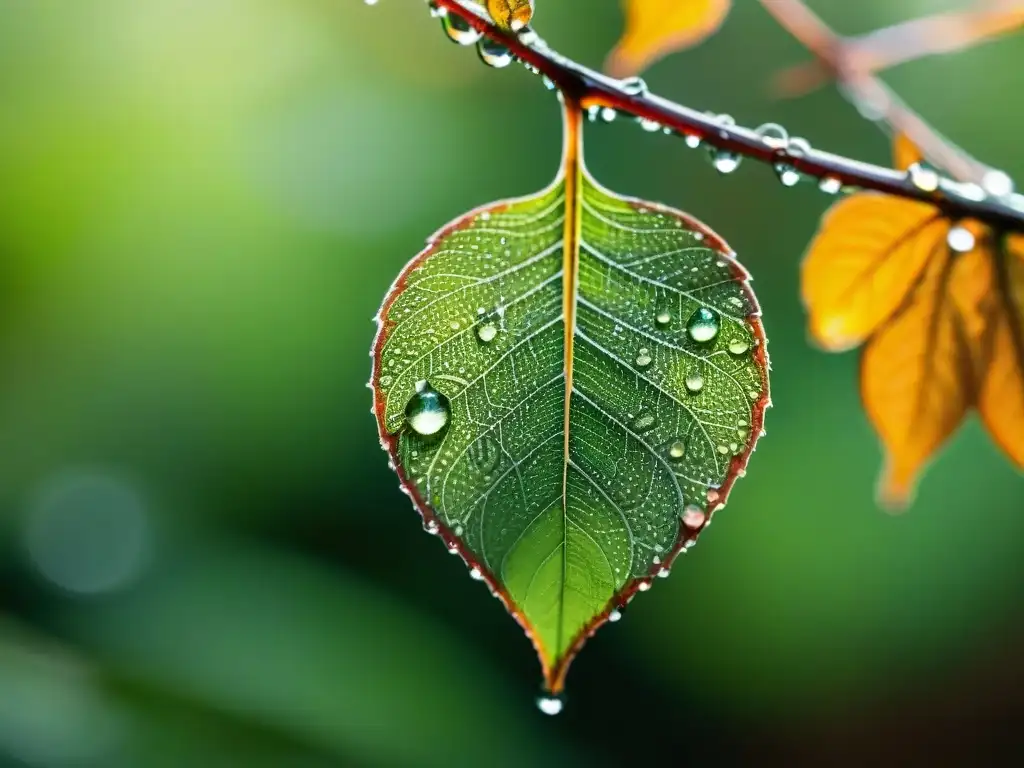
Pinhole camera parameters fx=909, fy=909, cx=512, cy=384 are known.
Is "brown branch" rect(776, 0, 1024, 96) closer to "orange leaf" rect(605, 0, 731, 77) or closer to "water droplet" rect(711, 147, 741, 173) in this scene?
"orange leaf" rect(605, 0, 731, 77)

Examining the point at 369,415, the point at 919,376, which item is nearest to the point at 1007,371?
the point at 919,376

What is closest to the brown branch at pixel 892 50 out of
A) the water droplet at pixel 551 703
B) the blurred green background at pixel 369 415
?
the water droplet at pixel 551 703

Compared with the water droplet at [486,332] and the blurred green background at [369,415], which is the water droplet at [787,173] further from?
the blurred green background at [369,415]

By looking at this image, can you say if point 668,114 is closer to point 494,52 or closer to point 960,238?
point 494,52

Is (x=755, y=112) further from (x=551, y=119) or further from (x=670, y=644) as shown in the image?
(x=670, y=644)

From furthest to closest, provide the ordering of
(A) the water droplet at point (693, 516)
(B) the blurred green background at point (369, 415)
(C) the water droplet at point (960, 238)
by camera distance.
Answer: (B) the blurred green background at point (369, 415) < (C) the water droplet at point (960, 238) < (A) the water droplet at point (693, 516)

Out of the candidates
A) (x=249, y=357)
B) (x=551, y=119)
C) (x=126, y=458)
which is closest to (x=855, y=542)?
(x=551, y=119)

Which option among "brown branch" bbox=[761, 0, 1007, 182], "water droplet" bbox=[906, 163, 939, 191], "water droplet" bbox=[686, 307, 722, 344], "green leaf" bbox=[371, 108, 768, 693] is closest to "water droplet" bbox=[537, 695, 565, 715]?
"green leaf" bbox=[371, 108, 768, 693]
